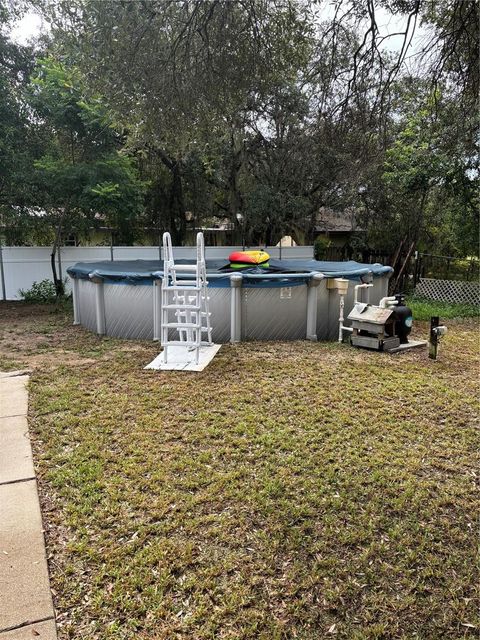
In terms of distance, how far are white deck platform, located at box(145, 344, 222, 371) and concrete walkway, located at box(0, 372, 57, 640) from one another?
176cm

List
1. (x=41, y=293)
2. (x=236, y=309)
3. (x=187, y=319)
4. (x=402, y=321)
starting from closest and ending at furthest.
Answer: (x=187, y=319), (x=402, y=321), (x=236, y=309), (x=41, y=293)

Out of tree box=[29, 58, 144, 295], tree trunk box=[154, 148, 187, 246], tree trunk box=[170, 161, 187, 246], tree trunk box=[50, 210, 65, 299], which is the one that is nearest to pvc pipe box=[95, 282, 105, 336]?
tree box=[29, 58, 144, 295]

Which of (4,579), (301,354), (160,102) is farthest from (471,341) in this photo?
(4,579)

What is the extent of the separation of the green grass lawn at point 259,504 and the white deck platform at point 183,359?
1.12 ft

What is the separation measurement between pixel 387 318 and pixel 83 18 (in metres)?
4.25

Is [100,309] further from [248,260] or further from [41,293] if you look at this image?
[41,293]

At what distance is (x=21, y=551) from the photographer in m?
1.92

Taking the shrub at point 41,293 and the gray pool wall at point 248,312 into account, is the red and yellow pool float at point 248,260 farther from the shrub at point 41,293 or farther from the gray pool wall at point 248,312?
the shrub at point 41,293

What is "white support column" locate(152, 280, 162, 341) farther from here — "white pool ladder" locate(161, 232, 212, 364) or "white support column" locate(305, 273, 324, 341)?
"white support column" locate(305, 273, 324, 341)

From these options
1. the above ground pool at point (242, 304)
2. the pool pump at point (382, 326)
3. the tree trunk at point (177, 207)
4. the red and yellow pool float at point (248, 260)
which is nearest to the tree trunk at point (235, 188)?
the tree trunk at point (177, 207)

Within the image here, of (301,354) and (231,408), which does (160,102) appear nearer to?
(231,408)

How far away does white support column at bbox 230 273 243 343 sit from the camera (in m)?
5.70

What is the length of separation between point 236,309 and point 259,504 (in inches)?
145

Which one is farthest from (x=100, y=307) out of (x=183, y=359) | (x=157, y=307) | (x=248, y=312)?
(x=248, y=312)
